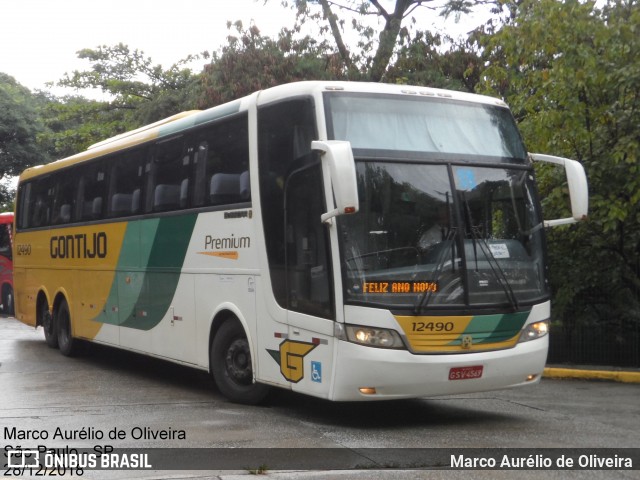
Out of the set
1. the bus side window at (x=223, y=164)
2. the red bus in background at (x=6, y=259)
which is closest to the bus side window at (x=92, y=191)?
the bus side window at (x=223, y=164)

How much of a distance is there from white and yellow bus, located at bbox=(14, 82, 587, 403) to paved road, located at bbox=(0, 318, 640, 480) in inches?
17.0

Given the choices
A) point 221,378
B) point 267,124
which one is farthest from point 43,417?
point 267,124

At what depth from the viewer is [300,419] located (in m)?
9.49

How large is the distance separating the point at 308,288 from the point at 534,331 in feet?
7.48

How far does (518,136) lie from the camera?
9.88 meters

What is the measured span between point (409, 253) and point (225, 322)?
2932 mm

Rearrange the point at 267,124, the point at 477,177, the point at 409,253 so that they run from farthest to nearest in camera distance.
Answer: the point at 267,124, the point at 477,177, the point at 409,253

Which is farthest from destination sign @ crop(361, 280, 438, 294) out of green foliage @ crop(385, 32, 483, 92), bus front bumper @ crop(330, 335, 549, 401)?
green foliage @ crop(385, 32, 483, 92)

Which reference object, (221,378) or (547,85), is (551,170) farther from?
(221,378)

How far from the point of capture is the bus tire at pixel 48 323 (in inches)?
659

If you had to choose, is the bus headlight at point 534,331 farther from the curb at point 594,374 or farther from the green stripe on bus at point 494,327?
the curb at point 594,374

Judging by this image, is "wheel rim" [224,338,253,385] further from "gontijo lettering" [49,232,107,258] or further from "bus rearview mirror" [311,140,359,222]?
"gontijo lettering" [49,232,107,258]

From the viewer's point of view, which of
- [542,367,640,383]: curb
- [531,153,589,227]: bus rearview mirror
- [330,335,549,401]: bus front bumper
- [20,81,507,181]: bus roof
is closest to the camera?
[330,335,549,401]: bus front bumper

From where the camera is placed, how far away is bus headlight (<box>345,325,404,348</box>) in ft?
27.8
